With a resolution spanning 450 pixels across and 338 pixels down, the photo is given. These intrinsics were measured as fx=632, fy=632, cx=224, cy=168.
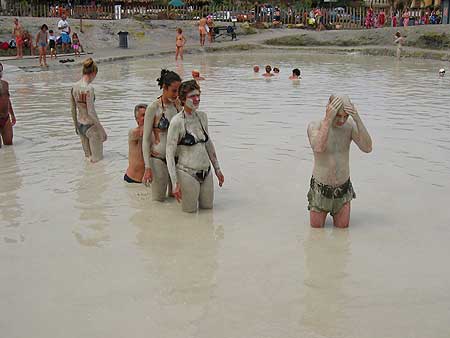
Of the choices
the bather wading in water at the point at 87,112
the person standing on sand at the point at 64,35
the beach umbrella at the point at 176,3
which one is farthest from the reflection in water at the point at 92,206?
the beach umbrella at the point at 176,3

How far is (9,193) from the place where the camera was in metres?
7.38

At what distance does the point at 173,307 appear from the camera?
4617mm

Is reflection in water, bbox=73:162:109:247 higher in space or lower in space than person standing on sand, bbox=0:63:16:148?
lower

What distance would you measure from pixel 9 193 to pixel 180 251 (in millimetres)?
2750

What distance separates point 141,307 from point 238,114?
8.43m

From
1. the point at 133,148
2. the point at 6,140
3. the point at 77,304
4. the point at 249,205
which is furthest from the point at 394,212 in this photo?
the point at 6,140

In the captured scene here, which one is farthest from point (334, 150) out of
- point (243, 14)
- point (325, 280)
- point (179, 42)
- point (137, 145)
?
point (243, 14)

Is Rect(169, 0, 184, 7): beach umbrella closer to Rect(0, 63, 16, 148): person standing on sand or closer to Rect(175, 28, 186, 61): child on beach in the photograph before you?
Rect(175, 28, 186, 61): child on beach

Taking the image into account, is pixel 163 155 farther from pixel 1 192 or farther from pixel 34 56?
pixel 34 56

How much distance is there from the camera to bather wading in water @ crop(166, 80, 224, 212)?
6.18 meters

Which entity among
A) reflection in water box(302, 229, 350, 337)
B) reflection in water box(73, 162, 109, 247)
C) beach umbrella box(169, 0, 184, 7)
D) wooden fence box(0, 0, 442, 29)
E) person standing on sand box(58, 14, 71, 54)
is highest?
beach umbrella box(169, 0, 184, 7)

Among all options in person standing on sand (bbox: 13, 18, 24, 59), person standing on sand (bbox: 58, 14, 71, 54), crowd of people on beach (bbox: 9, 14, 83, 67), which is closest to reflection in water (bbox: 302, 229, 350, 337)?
crowd of people on beach (bbox: 9, 14, 83, 67)

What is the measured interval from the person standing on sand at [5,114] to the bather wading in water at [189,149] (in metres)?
4.11

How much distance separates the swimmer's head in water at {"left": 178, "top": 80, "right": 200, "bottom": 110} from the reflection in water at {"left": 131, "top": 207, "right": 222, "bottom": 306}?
118cm
